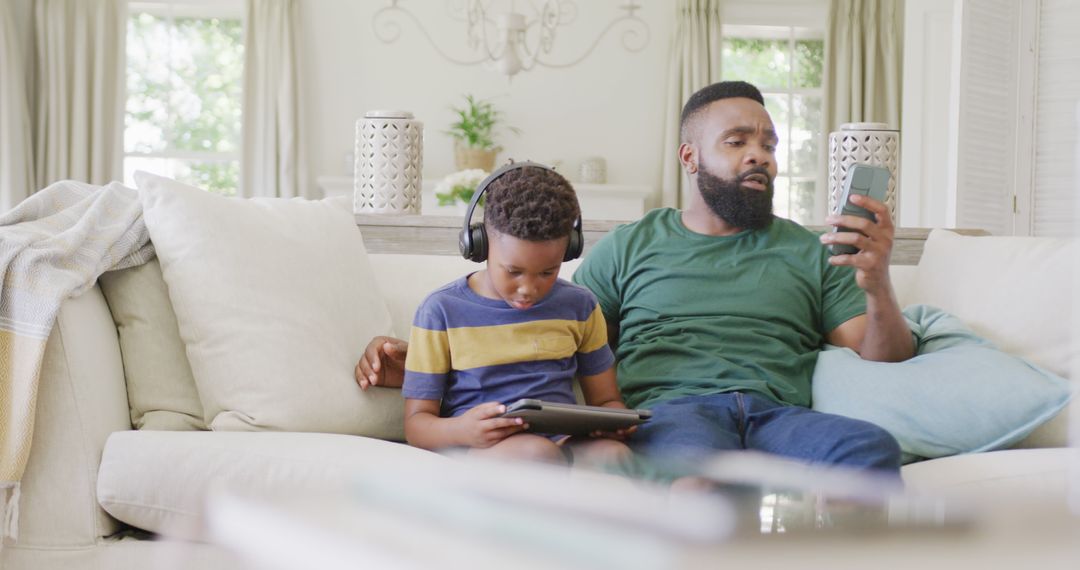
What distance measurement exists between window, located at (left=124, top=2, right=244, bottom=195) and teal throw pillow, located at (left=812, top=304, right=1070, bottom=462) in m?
5.51

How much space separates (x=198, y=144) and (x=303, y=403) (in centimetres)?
540

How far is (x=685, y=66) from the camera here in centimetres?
657

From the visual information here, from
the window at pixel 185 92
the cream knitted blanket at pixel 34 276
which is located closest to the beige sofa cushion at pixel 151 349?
the cream knitted blanket at pixel 34 276

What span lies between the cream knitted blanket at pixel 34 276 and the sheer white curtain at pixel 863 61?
5.47 metres

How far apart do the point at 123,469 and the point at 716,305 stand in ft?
3.50

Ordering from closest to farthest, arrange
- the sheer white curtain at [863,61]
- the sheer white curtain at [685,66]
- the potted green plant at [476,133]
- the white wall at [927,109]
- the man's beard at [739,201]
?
the man's beard at [739,201] → the white wall at [927,109] → the potted green plant at [476,133] → the sheer white curtain at [685,66] → the sheer white curtain at [863,61]

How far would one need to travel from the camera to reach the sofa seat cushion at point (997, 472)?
1.69m

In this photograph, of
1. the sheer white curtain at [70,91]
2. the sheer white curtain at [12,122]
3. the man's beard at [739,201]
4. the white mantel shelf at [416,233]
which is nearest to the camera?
the man's beard at [739,201]

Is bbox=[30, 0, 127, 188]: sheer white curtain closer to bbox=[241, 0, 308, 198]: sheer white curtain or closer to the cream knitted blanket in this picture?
bbox=[241, 0, 308, 198]: sheer white curtain

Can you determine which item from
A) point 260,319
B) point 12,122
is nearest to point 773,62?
point 12,122

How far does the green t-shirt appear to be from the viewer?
1992 mm

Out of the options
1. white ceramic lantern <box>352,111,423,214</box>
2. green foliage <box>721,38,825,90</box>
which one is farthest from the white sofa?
green foliage <box>721,38,825,90</box>

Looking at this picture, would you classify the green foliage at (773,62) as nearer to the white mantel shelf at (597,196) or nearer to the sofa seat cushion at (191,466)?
the white mantel shelf at (597,196)

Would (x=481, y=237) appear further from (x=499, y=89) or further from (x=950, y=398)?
(x=499, y=89)
